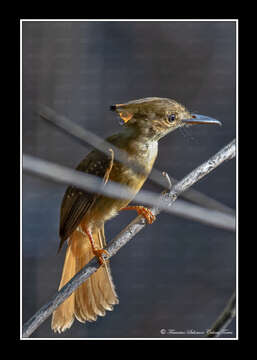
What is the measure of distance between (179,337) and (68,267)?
0.53m

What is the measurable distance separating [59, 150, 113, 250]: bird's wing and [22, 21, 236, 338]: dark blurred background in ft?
0.18

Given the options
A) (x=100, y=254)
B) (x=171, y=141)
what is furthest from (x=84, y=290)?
(x=171, y=141)

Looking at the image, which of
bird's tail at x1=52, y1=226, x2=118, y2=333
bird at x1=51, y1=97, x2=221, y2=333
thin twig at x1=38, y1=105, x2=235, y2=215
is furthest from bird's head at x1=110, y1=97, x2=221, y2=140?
bird's tail at x1=52, y1=226, x2=118, y2=333

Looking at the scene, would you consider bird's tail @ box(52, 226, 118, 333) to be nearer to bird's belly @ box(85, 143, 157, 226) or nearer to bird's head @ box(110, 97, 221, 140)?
bird's belly @ box(85, 143, 157, 226)

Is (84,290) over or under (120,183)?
under

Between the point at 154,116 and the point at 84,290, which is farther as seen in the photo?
the point at 84,290

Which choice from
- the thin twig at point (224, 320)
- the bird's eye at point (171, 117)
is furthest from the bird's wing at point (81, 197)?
the thin twig at point (224, 320)

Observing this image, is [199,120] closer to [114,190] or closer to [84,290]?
[114,190]

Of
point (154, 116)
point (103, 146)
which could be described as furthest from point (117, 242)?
point (154, 116)

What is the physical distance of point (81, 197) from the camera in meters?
2.40

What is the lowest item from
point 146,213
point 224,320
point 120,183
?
point 224,320

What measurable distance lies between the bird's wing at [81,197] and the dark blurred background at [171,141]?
0.06m

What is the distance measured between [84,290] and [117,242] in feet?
0.87

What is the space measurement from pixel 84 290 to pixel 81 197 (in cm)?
39
